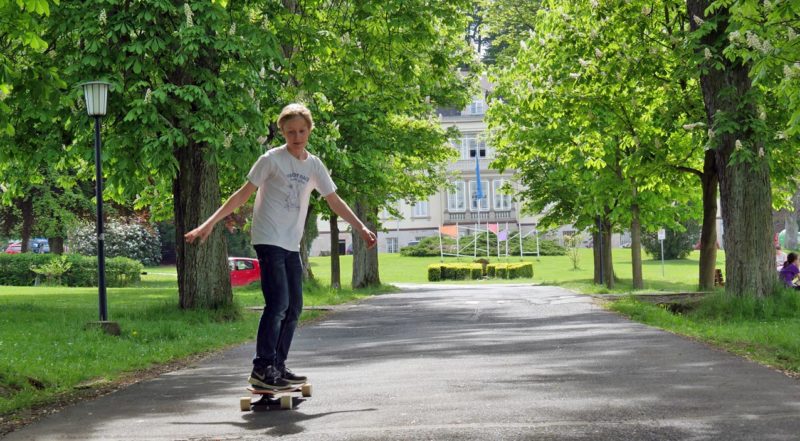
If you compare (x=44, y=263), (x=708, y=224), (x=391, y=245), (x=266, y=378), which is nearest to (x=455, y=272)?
(x=44, y=263)

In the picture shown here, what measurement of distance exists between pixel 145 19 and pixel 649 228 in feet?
92.6

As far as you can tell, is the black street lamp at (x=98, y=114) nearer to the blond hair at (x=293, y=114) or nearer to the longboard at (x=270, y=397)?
the longboard at (x=270, y=397)

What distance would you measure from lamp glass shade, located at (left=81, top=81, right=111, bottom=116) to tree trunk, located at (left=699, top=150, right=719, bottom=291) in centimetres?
1328

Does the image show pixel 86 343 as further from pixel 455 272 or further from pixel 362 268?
pixel 455 272

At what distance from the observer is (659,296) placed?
25.0 m

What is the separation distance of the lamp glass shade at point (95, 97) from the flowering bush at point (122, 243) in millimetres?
52900

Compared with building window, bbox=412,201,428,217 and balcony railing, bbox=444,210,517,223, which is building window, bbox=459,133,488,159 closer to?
balcony railing, bbox=444,210,517,223

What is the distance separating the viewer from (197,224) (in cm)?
1870

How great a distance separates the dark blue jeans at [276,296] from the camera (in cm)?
783

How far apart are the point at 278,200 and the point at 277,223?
0.16 meters

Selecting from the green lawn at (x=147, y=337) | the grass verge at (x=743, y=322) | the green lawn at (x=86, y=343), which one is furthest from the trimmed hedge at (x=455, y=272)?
the grass verge at (x=743, y=322)

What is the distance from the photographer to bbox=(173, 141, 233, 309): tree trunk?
1869cm

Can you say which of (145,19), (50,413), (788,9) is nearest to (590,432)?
(50,413)

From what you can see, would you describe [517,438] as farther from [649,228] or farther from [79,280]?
[79,280]
